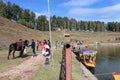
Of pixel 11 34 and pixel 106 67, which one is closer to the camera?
pixel 106 67

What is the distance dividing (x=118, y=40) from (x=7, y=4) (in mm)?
75656

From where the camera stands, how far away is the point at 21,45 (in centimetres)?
3484

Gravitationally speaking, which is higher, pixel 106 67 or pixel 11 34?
pixel 11 34

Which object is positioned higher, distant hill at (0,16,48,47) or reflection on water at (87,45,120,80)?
distant hill at (0,16,48,47)

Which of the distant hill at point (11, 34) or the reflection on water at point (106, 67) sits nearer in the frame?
the reflection on water at point (106, 67)

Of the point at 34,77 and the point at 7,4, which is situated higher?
the point at 7,4

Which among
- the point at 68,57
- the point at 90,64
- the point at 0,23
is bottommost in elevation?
the point at 90,64

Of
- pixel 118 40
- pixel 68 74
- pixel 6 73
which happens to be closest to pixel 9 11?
pixel 118 40

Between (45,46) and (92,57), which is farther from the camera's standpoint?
(92,57)

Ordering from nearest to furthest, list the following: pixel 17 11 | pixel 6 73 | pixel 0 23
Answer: pixel 6 73 → pixel 0 23 → pixel 17 11

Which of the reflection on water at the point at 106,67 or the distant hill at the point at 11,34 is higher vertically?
the distant hill at the point at 11,34

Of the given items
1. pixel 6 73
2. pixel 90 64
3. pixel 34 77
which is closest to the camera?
pixel 34 77

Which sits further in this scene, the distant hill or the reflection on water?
the distant hill

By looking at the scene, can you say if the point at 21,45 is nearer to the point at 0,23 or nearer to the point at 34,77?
the point at 34,77
